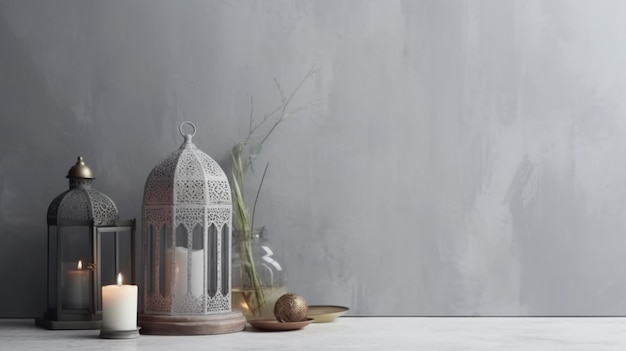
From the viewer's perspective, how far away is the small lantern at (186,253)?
4.83 ft

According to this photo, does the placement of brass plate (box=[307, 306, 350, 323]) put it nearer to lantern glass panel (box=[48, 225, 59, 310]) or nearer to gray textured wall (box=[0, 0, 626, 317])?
gray textured wall (box=[0, 0, 626, 317])

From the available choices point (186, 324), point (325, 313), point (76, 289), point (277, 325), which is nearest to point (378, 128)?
point (325, 313)

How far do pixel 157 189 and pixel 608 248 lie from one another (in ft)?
3.33

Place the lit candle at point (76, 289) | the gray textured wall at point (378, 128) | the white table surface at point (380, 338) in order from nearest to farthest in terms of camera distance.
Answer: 1. the white table surface at point (380, 338)
2. the lit candle at point (76, 289)
3. the gray textured wall at point (378, 128)

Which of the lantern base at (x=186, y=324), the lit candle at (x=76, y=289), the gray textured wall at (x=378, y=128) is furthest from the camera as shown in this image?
the gray textured wall at (x=378, y=128)

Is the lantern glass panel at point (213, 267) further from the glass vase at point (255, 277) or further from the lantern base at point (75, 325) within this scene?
the lantern base at point (75, 325)

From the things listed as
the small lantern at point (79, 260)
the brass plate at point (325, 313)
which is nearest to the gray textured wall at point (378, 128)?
the brass plate at point (325, 313)

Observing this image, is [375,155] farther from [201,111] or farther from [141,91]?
[141,91]

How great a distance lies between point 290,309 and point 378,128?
49cm

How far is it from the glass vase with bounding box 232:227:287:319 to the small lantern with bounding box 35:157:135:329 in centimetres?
22

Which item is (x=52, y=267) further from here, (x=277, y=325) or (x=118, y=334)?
(x=277, y=325)

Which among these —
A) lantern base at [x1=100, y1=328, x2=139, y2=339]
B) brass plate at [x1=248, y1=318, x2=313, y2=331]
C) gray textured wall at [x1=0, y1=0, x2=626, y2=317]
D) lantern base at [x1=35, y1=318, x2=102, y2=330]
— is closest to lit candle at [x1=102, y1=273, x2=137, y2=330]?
lantern base at [x1=100, y1=328, x2=139, y2=339]

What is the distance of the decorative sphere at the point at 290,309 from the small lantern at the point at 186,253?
74 mm

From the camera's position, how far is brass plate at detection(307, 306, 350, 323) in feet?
5.28
